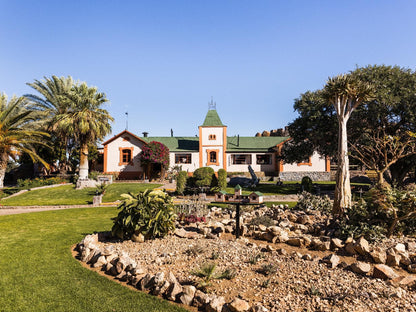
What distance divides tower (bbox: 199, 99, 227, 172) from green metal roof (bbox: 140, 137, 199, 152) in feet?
5.62

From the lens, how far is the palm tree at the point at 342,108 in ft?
32.0

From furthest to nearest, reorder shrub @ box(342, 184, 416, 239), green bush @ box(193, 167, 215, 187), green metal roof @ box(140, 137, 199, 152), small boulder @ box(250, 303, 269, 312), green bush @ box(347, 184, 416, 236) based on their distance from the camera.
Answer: green metal roof @ box(140, 137, 199, 152) → green bush @ box(193, 167, 215, 187) → green bush @ box(347, 184, 416, 236) → shrub @ box(342, 184, 416, 239) → small boulder @ box(250, 303, 269, 312)

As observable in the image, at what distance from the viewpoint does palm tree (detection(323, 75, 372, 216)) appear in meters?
9.75

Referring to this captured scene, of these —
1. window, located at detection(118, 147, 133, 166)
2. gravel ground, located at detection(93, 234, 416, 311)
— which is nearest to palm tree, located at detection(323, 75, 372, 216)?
gravel ground, located at detection(93, 234, 416, 311)

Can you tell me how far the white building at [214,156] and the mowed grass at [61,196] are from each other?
35.6 ft

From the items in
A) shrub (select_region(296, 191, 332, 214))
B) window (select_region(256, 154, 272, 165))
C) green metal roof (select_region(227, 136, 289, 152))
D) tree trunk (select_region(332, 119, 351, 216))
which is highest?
green metal roof (select_region(227, 136, 289, 152))

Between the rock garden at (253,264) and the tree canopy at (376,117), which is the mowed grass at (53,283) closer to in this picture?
the rock garden at (253,264)

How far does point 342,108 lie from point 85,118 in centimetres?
2324

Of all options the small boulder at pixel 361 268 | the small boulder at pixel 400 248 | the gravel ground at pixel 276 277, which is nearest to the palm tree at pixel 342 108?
the small boulder at pixel 400 248

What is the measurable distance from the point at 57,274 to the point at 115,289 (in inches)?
68.8

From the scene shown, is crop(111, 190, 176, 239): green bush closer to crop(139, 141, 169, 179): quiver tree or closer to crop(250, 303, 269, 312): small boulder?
crop(250, 303, 269, 312): small boulder

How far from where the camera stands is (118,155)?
35.2 m

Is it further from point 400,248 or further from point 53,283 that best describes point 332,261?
point 53,283

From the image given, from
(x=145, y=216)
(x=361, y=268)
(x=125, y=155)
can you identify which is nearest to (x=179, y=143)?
(x=125, y=155)
